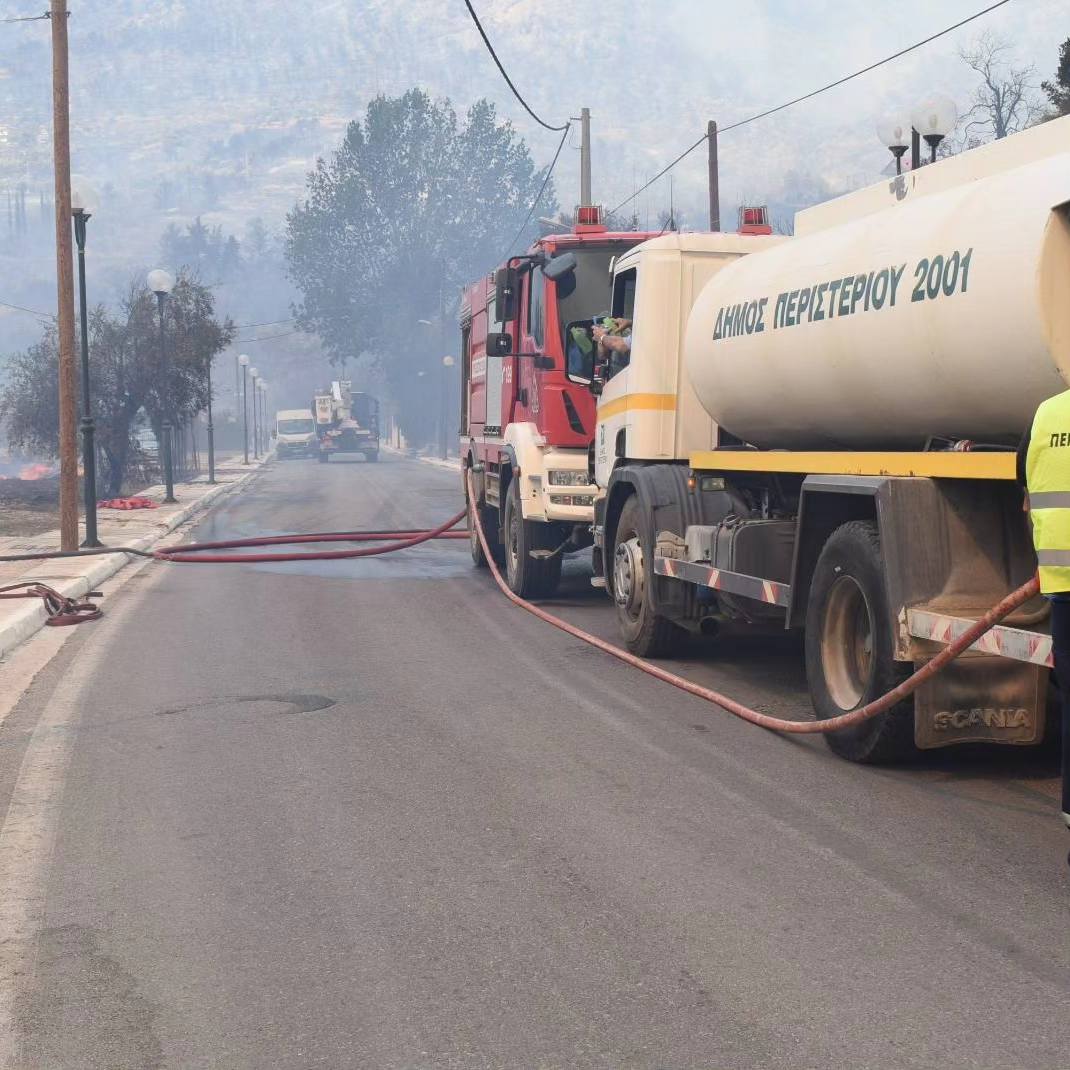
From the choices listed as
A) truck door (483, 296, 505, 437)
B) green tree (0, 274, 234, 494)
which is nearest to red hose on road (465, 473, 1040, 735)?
truck door (483, 296, 505, 437)

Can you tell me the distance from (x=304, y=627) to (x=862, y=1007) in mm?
8936

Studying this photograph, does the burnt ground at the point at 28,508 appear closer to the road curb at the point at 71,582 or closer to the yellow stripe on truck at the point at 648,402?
the road curb at the point at 71,582

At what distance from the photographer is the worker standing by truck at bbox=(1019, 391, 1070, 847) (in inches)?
205

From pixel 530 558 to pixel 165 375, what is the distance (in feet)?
62.7

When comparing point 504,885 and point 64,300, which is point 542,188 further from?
point 504,885

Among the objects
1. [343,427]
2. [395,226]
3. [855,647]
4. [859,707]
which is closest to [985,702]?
[859,707]

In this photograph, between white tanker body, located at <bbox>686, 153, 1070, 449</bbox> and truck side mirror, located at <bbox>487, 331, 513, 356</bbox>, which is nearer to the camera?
white tanker body, located at <bbox>686, 153, 1070, 449</bbox>

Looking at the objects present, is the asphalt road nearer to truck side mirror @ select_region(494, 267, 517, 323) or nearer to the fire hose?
the fire hose

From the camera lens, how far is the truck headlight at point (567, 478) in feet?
44.9

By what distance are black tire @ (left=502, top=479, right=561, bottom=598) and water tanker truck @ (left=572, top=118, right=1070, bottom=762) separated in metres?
4.02

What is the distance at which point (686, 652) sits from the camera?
36.6ft

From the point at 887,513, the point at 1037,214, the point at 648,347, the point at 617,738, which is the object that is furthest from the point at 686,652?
the point at 1037,214

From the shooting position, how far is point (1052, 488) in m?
5.25

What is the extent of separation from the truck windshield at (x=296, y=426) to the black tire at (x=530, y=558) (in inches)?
2771
